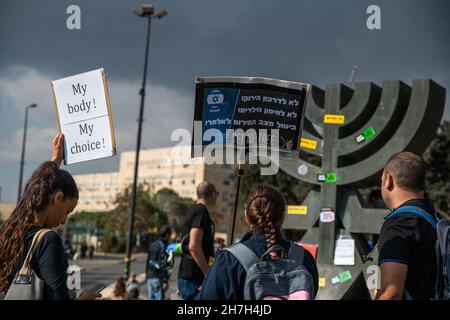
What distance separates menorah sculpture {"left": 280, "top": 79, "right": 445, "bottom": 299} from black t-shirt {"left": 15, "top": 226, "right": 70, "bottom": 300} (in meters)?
5.75

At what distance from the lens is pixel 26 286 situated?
2504 mm

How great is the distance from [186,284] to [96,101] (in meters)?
2.62

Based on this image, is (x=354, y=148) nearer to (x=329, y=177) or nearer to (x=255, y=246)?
(x=329, y=177)

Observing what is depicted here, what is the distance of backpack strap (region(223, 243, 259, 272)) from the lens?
283 centimetres

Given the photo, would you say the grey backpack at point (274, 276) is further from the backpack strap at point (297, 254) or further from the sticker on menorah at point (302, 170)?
the sticker on menorah at point (302, 170)

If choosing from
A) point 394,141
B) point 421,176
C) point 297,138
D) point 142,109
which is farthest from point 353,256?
point 142,109

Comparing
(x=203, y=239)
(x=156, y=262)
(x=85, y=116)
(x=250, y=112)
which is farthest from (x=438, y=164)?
(x=85, y=116)

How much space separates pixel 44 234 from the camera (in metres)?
2.60

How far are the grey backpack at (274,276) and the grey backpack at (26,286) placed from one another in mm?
922

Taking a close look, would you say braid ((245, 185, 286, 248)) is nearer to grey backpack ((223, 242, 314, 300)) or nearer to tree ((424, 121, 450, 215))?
grey backpack ((223, 242, 314, 300))

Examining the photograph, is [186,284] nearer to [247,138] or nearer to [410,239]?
[247,138]

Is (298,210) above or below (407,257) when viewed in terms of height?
below

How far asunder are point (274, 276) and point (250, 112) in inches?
59.0

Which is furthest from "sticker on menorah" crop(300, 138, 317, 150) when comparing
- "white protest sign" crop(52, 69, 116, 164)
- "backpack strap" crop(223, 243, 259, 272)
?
"backpack strap" crop(223, 243, 259, 272)
